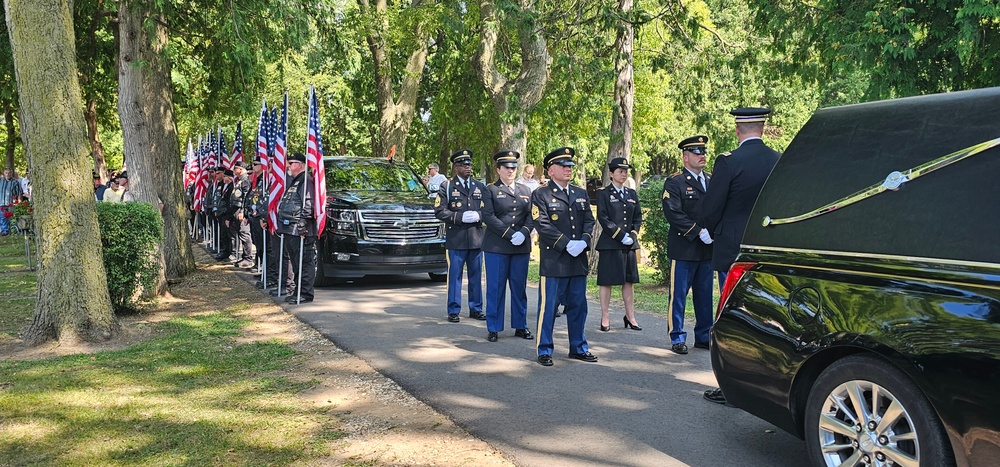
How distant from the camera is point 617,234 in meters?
9.05

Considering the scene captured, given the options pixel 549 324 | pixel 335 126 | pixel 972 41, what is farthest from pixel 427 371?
pixel 335 126

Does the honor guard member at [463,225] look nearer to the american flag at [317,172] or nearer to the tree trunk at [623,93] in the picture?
the american flag at [317,172]

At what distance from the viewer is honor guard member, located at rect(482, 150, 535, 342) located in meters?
9.05

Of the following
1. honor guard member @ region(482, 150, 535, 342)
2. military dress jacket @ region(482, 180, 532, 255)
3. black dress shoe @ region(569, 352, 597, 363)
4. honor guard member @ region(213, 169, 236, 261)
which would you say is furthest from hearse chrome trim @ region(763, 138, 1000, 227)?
honor guard member @ region(213, 169, 236, 261)

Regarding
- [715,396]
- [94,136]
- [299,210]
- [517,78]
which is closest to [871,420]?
[715,396]

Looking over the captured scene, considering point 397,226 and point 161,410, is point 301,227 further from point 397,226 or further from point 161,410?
point 161,410

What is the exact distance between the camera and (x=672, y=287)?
8.38 meters

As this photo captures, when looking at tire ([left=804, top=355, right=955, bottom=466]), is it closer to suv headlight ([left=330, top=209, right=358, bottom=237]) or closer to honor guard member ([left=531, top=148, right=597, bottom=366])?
honor guard member ([left=531, top=148, right=597, bottom=366])

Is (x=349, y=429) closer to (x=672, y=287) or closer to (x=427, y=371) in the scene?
(x=427, y=371)

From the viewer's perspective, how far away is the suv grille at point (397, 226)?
527 inches

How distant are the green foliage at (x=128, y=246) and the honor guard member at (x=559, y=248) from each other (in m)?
5.21

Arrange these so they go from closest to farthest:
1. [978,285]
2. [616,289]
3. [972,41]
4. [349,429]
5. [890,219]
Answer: [978,285]
[890,219]
[349,429]
[972,41]
[616,289]

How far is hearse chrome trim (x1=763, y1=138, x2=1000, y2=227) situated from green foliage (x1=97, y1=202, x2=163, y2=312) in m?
8.16

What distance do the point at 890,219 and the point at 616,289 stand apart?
938 cm
